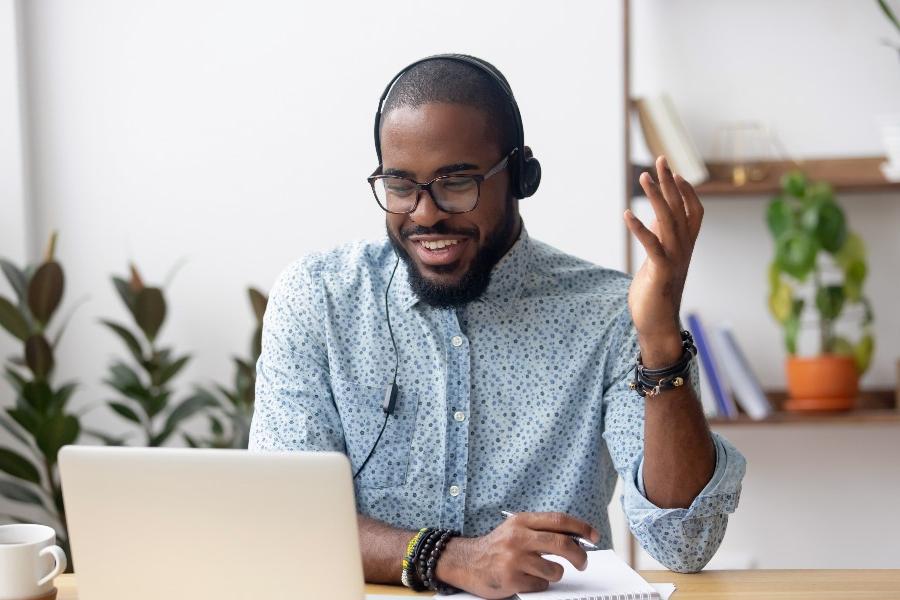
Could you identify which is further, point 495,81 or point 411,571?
point 495,81

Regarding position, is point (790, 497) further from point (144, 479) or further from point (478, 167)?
point (144, 479)

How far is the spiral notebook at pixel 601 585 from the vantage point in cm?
127

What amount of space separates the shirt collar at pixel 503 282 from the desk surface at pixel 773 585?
0.48 metres

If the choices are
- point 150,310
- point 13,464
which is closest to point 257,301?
point 150,310

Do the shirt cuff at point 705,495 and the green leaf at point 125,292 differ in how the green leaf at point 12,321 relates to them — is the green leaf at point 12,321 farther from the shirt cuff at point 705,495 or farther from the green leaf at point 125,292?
the shirt cuff at point 705,495

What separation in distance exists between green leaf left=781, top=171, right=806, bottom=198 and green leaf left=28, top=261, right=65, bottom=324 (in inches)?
69.5

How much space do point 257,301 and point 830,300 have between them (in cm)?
141

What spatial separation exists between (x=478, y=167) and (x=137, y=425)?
1.75m

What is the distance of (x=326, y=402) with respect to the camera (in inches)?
67.0

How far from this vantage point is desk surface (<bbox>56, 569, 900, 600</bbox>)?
4.51 ft

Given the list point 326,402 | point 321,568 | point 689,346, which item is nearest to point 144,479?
point 321,568

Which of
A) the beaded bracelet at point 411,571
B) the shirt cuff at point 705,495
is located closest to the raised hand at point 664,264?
the shirt cuff at point 705,495

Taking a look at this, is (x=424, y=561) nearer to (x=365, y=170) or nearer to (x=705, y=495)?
(x=705, y=495)

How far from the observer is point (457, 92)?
1678 millimetres
